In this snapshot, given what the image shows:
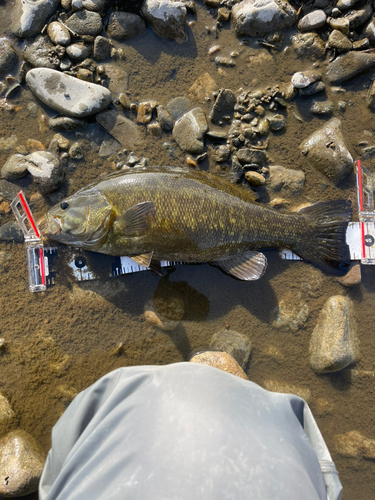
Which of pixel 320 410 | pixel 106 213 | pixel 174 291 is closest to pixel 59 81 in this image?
pixel 106 213

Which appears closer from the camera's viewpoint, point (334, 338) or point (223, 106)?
point (334, 338)

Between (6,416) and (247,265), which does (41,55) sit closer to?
(247,265)

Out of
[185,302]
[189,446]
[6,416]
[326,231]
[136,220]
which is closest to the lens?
[189,446]

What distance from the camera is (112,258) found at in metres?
4.41

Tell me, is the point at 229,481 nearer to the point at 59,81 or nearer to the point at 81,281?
the point at 81,281

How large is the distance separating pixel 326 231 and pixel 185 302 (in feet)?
7.11

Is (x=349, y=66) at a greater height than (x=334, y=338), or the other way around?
(x=349, y=66)

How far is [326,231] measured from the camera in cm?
433

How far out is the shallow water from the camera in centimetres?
426

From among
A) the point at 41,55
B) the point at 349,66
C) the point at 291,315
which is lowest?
the point at 291,315

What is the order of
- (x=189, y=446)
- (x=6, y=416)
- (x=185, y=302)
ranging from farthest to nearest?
(x=185, y=302) → (x=6, y=416) → (x=189, y=446)

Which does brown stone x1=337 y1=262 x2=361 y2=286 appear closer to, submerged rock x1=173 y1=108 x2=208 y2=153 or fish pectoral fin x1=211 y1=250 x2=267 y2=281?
fish pectoral fin x1=211 y1=250 x2=267 y2=281

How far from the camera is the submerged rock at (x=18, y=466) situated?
3.69 m

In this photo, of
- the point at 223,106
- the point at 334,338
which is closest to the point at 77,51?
the point at 223,106
